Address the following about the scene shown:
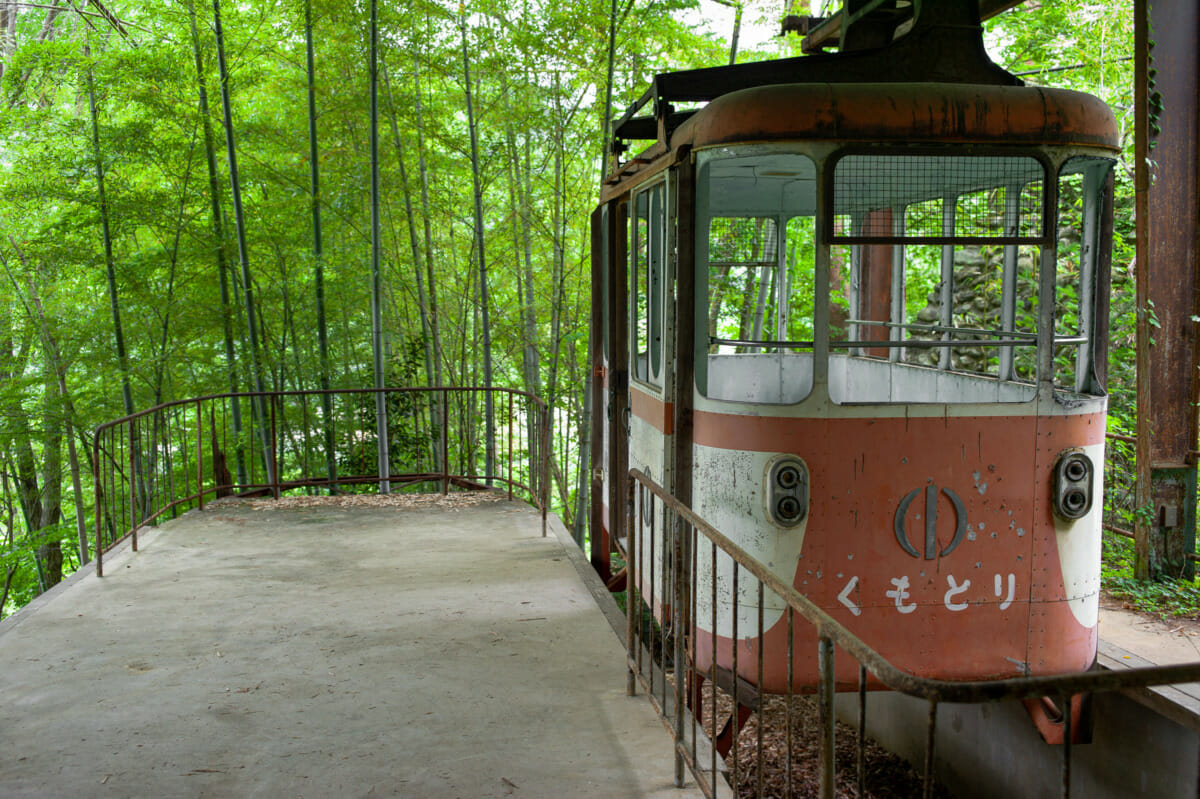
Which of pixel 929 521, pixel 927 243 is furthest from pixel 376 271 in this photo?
pixel 929 521

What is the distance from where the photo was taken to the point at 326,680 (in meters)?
3.96

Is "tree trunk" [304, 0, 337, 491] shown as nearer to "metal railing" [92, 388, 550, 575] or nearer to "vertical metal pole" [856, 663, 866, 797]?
"metal railing" [92, 388, 550, 575]

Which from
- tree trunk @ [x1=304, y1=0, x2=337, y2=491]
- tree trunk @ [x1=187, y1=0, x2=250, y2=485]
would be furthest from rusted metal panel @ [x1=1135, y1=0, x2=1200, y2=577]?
tree trunk @ [x1=187, y1=0, x2=250, y2=485]

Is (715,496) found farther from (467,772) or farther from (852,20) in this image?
(852,20)

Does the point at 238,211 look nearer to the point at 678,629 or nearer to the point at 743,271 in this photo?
the point at 743,271

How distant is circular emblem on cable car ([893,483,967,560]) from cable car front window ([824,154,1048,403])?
1.82 ft

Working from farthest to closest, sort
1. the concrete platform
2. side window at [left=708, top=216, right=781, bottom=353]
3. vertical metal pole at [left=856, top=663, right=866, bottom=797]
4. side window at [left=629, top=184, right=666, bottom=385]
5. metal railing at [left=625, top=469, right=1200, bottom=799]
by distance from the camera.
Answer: side window at [left=708, top=216, right=781, bottom=353] → side window at [left=629, top=184, right=666, bottom=385] → the concrete platform → vertical metal pole at [left=856, top=663, right=866, bottom=797] → metal railing at [left=625, top=469, right=1200, bottom=799]

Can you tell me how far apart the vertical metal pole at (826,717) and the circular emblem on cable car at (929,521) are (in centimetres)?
167

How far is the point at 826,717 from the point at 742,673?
1804mm

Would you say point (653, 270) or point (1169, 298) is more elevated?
point (653, 270)

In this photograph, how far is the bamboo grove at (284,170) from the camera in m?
8.20

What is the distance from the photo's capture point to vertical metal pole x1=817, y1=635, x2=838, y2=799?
1837 millimetres

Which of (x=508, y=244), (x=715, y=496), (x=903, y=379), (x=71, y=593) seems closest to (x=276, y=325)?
(x=508, y=244)

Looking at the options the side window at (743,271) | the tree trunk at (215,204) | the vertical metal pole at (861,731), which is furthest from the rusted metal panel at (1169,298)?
the tree trunk at (215,204)
